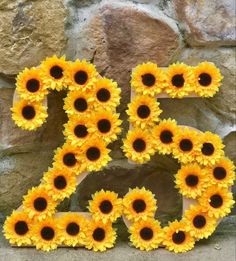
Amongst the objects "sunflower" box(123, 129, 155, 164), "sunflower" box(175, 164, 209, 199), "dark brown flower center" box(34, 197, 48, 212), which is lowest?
"dark brown flower center" box(34, 197, 48, 212)

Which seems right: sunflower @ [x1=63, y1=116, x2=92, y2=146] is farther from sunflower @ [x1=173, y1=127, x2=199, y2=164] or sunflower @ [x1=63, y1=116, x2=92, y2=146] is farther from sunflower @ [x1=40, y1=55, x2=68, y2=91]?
sunflower @ [x1=173, y1=127, x2=199, y2=164]

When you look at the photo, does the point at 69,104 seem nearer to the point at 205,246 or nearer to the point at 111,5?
the point at 111,5

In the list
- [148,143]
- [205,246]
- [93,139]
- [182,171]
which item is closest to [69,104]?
[93,139]

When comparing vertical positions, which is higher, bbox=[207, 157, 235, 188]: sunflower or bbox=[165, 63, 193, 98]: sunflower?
bbox=[165, 63, 193, 98]: sunflower

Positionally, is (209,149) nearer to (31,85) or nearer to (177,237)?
(177,237)

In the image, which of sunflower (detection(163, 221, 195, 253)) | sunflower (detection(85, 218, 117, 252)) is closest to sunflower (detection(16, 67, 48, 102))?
sunflower (detection(85, 218, 117, 252))
